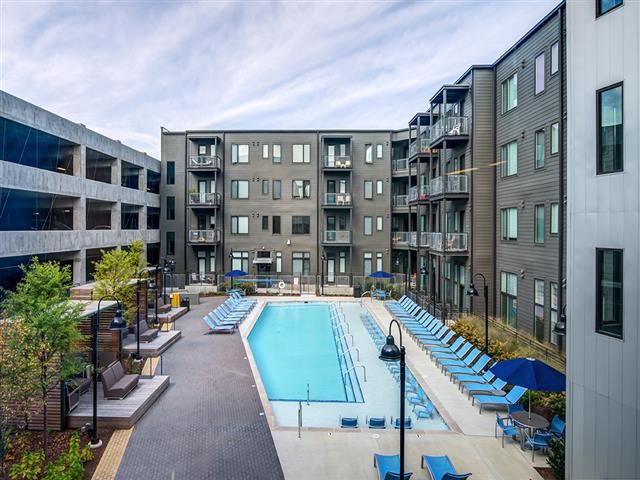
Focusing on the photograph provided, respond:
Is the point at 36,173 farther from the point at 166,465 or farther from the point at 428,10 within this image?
the point at 428,10

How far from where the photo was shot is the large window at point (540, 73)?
15984 millimetres

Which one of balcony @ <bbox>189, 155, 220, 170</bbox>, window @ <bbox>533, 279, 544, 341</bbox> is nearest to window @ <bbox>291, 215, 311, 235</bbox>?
balcony @ <bbox>189, 155, 220, 170</bbox>

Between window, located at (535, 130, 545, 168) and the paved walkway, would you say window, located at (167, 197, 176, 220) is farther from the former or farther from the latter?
window, located at (535, 130, 545, 168)

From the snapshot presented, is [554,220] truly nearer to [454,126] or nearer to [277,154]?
[454,126]

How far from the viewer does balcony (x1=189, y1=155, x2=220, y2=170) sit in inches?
1287

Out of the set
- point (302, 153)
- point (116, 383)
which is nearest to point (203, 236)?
point (302, 153)

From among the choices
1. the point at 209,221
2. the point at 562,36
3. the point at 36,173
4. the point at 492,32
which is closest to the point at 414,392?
the point at 562,36

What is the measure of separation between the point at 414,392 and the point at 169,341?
33.4 feet

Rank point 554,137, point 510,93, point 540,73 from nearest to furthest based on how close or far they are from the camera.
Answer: point 554,137 < point 540,73 < point 510,93

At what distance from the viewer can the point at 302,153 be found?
112 ft

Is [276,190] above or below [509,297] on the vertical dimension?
above

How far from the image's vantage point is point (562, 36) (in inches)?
576

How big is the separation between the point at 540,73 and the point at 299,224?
831 inches

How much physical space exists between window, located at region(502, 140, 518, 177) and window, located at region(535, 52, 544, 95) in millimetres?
2509
